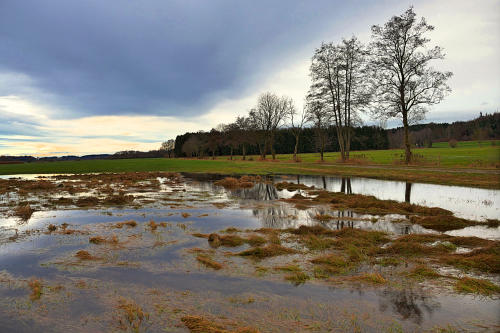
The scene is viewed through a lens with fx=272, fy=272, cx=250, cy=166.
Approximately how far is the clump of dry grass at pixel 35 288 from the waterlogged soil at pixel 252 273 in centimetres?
5

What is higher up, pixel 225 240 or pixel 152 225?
pixel 152 225

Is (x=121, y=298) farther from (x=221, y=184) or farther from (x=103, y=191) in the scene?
(x=221, y=184)

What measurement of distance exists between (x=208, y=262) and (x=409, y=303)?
402 centimetres

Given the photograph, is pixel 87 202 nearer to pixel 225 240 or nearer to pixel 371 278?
pixel 225 240

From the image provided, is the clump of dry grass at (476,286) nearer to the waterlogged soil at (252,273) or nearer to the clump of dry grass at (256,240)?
the waterlogged soil at (252,273)

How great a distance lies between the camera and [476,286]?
4926 millimetres

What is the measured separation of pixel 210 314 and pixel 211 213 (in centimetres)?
785

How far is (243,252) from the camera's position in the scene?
22.8 feet

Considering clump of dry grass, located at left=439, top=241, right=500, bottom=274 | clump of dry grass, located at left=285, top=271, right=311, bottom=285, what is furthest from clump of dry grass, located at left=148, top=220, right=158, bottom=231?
clump of dry grass, located at left=439, top=241, right=500, bottom=274

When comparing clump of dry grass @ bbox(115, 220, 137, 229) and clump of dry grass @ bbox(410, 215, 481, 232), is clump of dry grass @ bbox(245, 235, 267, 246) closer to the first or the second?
clump of dry grass @ bbox(115, 220, 137, 229)

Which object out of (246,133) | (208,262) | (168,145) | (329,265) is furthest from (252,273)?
(168,145)

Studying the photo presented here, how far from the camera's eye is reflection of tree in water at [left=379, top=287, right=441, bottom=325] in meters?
4.19

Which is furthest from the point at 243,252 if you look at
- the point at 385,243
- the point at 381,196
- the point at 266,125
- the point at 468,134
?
the point at 468,134

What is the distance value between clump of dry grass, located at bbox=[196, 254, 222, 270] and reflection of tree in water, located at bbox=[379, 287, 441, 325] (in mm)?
3336
